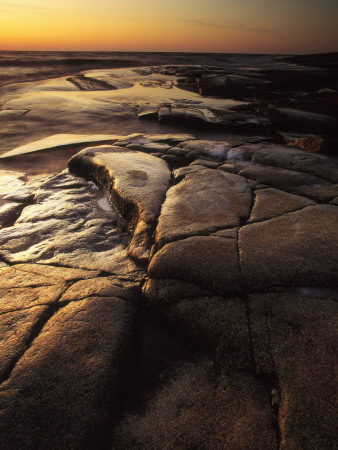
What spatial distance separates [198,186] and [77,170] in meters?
1.18

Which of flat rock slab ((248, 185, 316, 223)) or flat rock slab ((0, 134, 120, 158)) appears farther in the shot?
flat rock slab ((0, 134, 120, 158))

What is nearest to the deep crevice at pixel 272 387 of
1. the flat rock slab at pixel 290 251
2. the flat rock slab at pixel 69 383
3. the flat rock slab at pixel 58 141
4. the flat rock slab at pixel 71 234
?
the flat rock slab at pixel 290 251

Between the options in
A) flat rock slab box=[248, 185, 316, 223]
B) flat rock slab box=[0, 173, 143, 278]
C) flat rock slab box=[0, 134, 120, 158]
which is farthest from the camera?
flat rock slab box=[0, 134, 120, 158]

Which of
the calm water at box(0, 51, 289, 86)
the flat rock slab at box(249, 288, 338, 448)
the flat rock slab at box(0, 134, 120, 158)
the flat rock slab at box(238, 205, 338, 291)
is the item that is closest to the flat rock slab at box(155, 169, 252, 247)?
the flat rock slab at box(238, 205, 338, 291)

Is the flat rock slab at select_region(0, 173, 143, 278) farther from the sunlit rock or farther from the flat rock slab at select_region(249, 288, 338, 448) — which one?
the flat rock slab at select_region(249, 288, 338, 448)

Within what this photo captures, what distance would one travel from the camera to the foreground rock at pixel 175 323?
72 cm

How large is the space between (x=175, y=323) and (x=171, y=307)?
6cm

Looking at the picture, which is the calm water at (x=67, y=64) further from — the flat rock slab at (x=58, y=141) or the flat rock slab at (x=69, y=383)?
the flat rock slab at (x=69, y=383)

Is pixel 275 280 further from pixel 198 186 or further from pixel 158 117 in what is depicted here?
pixel 158 117

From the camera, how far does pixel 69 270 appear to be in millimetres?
1256

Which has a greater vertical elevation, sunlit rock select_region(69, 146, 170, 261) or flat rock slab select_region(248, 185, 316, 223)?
flat rock slab select_region(248, 185, 316, 223)

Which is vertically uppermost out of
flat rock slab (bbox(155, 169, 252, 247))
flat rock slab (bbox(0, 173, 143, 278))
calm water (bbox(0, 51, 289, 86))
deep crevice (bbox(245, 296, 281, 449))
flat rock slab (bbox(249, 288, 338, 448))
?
calm water (bbox(0, 51, 289, 86))

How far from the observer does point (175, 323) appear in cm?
99

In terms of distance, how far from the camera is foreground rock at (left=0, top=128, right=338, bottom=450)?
0.72 meters
